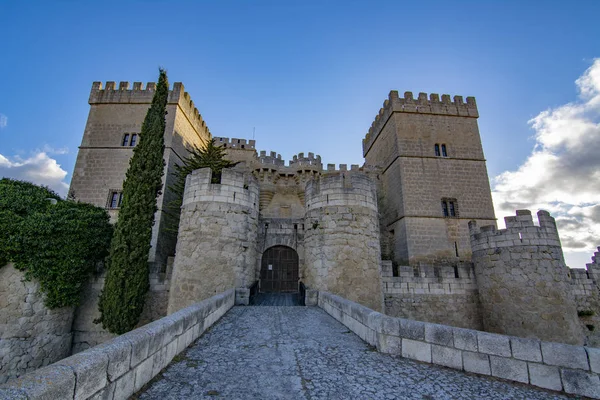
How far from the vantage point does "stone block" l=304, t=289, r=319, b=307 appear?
341 inches

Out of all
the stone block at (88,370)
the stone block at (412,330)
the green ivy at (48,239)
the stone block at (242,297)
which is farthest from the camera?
the green ivy at (48,239)

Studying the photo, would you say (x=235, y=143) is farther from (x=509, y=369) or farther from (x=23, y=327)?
(x=509, y=369)

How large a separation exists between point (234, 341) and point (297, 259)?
7614 mm

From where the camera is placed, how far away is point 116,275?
32.4ft

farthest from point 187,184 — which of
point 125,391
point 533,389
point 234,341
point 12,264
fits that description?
point 533,389

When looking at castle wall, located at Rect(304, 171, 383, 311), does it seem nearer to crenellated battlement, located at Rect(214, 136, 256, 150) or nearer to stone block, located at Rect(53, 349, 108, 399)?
stone block, located at Rect(53, 349, 108, 399)

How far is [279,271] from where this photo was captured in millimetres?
12445

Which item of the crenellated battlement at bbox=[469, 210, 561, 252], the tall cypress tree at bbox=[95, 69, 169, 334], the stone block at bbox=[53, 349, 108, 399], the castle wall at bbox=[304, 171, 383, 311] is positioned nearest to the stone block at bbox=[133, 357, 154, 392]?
the stone block at bbox=[53, 349, 108, 399]

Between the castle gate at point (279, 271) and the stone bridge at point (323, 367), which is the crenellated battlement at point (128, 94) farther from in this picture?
the stone bridge at point (323, 367)

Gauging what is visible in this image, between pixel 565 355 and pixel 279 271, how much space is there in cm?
1008

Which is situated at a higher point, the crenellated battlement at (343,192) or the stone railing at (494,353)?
the crenellated battlement at (343,192)

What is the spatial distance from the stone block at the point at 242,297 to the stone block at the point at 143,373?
5.29m

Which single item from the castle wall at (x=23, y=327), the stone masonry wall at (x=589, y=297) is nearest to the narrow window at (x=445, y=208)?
the stone masonry wall at (x=589, y=297)

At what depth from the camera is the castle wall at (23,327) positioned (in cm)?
869
